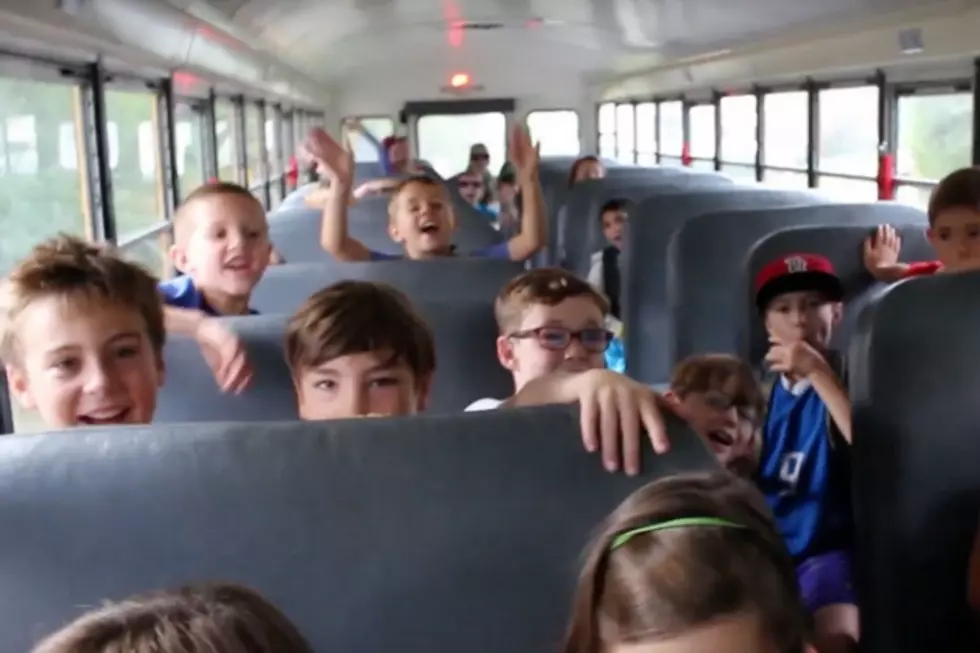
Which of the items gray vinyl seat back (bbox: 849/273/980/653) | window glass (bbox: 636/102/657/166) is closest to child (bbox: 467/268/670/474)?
gray vinyl seat back (bbox: 849/273/980/653)

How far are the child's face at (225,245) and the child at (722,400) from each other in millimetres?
1026

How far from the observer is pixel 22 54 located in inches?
125

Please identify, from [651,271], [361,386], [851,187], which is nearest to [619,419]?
[361,386]

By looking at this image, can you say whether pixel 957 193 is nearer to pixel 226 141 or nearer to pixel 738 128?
pixel 738 128

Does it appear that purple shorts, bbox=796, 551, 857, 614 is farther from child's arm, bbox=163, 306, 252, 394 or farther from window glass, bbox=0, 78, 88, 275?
window glass, bbox=0, 78, 88, 275

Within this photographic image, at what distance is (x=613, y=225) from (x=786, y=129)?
2.15 metres

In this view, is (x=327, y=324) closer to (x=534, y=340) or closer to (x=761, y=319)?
(x=534, y=340)

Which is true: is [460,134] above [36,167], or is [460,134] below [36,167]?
above

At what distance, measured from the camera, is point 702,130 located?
354 inches

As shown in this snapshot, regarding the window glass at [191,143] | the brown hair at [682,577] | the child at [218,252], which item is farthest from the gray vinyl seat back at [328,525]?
the window glass at [191,143]

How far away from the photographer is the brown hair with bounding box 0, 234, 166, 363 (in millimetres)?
1825

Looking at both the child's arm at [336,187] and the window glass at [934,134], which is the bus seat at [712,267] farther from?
the child's arm at [336,187]

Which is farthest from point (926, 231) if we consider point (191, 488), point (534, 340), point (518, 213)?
point (518, 213)

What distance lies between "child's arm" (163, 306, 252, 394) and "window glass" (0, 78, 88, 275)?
0.82 meters
